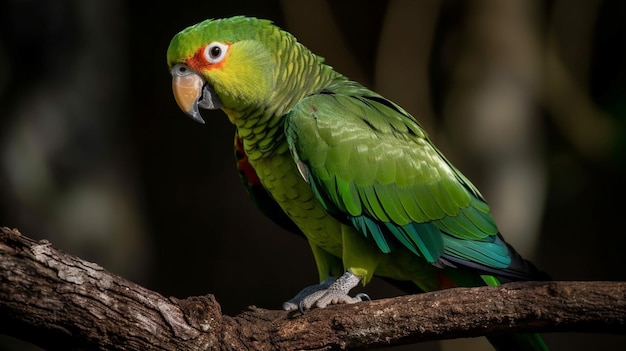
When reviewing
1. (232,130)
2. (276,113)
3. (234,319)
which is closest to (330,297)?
(234,319)

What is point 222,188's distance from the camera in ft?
17.9

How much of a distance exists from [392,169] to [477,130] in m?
2.11

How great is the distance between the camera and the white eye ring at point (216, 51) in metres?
2.35

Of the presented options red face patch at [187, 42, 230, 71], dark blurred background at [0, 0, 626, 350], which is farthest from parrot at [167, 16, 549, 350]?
dark blurred background at [0, 0, 626, 350]

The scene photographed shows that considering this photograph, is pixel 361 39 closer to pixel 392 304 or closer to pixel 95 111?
pixel 95 111

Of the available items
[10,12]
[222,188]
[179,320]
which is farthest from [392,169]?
[222,188]

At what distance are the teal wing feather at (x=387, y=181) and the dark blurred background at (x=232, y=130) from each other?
193cm

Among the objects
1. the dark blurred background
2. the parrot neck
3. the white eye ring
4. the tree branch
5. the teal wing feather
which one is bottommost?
the tree branch

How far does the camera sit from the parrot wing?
2307 millimetres

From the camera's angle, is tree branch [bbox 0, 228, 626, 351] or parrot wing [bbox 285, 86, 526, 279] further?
parrot wing [bbox 285, 86, 526, 279]

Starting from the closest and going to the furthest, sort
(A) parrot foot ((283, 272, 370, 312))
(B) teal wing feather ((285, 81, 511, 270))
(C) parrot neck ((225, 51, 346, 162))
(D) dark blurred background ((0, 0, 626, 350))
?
1. (A) parrot foot ((283, 272, 370, 312))
2. (B) teal wing feather ((285, 81, 511, 270))
3. (C) parrot neck ((225, 51, 346, 162))
4. (D) dark blurred background ((0, 0, 626, 350))

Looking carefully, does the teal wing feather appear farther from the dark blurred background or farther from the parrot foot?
the dark blurred background

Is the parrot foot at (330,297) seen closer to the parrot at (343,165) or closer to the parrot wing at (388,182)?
the parrot at (343,165)

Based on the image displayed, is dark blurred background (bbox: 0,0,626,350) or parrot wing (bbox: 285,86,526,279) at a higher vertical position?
dark blurred background (bbox: 0,0,626,350)
